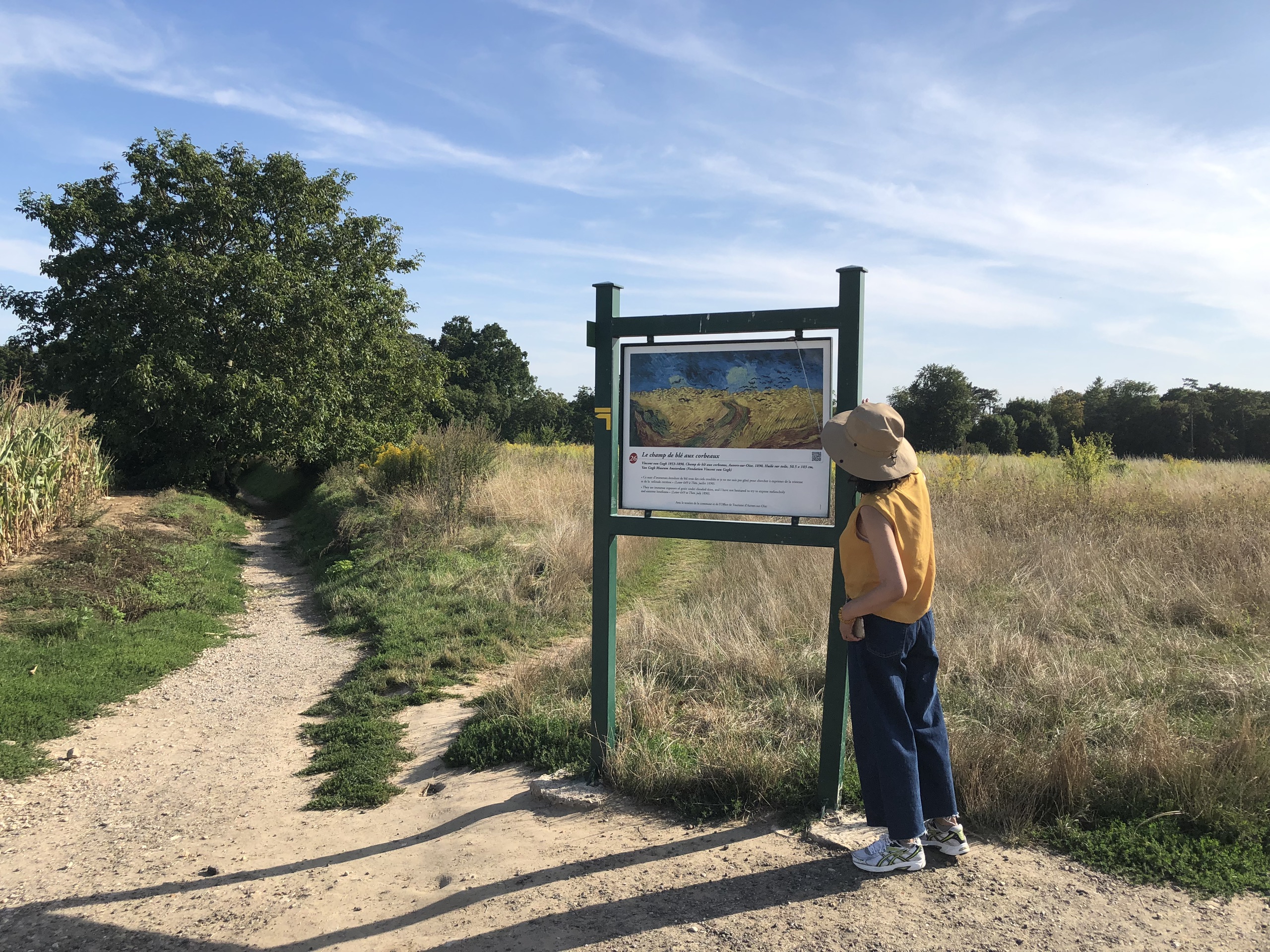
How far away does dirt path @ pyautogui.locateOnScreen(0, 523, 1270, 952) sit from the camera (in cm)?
296

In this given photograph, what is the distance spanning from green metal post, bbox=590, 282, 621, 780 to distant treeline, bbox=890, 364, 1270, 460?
3440 cm

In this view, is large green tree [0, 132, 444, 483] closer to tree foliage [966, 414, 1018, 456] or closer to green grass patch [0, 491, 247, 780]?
green grass patch [0, 491, 247, 780]

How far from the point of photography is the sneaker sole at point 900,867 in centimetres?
325

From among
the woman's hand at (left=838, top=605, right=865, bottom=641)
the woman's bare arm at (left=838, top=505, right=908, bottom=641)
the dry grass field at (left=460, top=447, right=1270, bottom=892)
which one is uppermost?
the woman's bare arm at (left=838, top=505, right=908, bottom=641)

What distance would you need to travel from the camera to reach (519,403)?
6350 cm

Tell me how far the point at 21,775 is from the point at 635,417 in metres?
4.38

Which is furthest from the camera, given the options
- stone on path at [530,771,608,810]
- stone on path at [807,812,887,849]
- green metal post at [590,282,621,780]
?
green metal post at [590,282,621,780]

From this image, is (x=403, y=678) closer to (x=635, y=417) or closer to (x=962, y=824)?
(x=635, y=417)

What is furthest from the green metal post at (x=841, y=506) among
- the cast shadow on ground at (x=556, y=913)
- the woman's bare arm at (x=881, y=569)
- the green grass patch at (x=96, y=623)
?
the green grass patch at (x=96, y=623)

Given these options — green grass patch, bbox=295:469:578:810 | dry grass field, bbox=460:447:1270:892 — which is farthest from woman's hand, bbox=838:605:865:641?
green grass patch, bbox=295:469:578:810

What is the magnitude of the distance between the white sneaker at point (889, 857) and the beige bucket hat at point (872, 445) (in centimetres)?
154

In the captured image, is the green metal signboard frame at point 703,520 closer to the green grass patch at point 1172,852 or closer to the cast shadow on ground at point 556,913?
the cast shadow on ground at point 556,913

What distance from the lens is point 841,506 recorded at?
375cm

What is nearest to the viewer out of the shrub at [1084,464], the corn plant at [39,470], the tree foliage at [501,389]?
the corn plant at [39,470]
